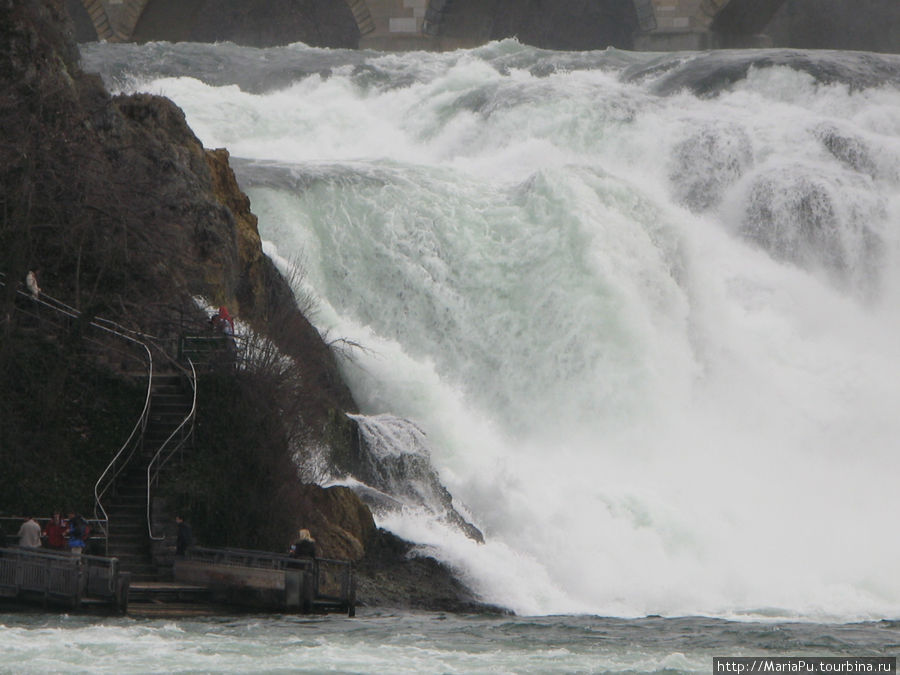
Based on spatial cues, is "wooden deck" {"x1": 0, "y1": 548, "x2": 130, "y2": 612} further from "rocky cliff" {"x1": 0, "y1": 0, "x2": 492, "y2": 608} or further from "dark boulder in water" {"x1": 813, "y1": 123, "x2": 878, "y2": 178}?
"dark boulder in water" {"x1": 813, "y1": 123, "x2": 878, "y2": 178}

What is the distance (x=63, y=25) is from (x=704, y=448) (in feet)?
50.0

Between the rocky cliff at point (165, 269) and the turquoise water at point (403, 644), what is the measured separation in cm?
251

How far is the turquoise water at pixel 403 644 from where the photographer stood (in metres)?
21.9

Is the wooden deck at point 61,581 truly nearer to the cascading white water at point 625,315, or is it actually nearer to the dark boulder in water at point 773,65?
the cascading white water at point 625,315

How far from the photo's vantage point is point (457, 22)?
67125 millimetres

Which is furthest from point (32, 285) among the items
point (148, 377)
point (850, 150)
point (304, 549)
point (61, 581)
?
point (850, 150)

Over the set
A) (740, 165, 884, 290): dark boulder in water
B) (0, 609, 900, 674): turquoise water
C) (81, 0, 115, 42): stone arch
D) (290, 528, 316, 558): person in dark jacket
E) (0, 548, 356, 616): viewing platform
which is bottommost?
(0, 609, 900, 674): turquoise water

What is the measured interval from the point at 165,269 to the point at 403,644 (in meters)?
10.2

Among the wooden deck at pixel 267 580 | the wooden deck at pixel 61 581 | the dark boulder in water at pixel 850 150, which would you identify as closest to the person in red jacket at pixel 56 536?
the wooden deck at pixel 61 581

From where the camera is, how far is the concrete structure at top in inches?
2515

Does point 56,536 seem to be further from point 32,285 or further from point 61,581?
point 32,285

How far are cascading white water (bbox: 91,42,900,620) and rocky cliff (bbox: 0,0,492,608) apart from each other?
5.70 feet

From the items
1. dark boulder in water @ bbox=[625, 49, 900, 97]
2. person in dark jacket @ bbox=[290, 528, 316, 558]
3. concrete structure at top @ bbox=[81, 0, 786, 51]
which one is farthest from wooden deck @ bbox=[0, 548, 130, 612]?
concrete structure at top @ bbox=[81, 0, 786, 51]

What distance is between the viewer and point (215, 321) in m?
30.5
